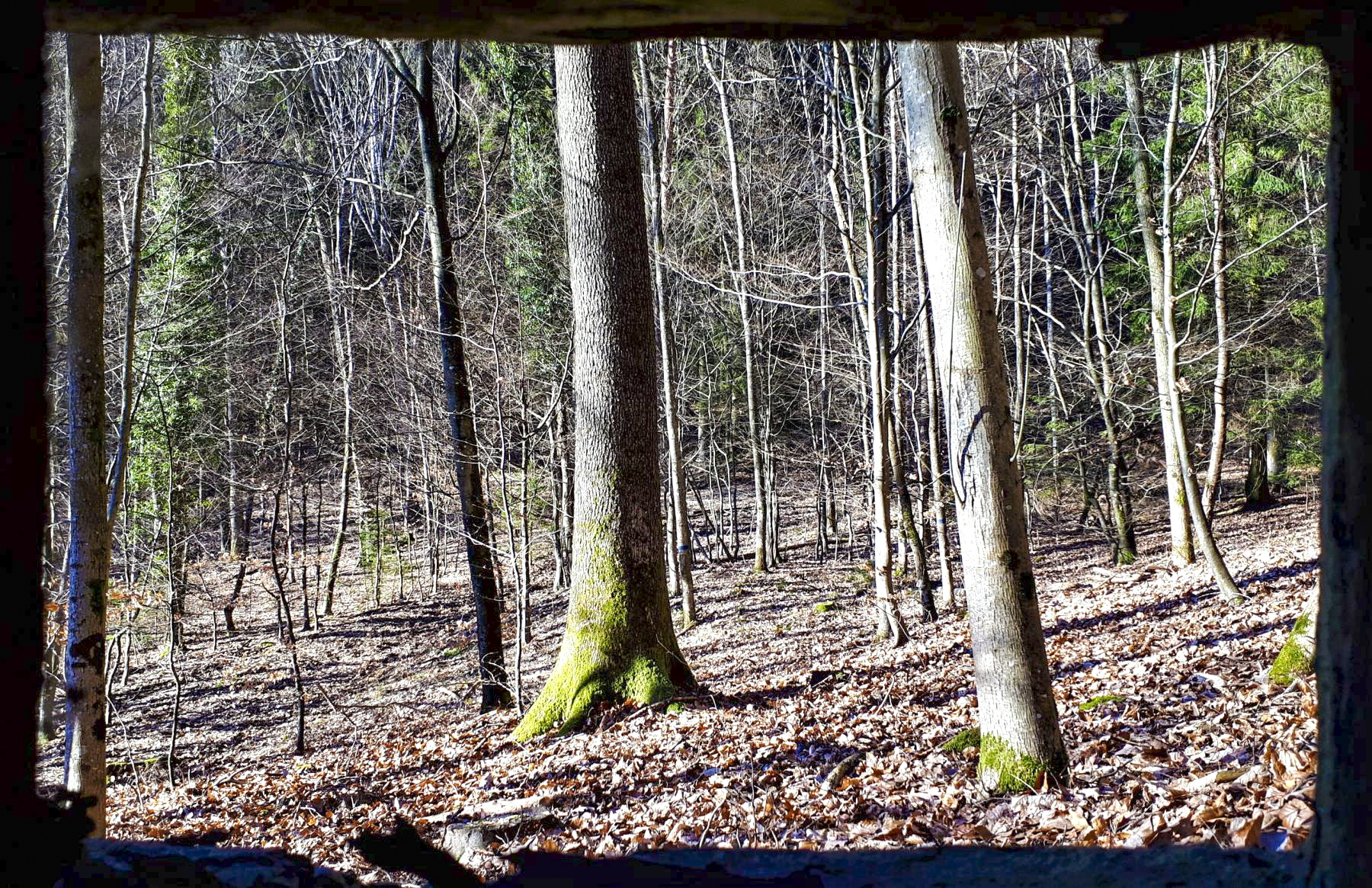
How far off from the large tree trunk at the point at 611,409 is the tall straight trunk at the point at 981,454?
3.71 m

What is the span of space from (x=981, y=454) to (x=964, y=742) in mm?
1895

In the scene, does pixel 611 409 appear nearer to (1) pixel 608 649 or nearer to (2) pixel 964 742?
(1) pixel 608 649

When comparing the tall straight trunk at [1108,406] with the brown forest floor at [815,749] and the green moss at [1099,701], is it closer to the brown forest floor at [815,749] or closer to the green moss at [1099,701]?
the brown forest floor at [815,749]

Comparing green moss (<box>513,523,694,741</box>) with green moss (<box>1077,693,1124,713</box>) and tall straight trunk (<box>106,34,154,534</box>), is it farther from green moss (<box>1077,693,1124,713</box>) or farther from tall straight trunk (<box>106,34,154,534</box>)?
tall straight trunk (<box>106,34,154,534</box>)

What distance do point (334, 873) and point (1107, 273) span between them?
70.4ft

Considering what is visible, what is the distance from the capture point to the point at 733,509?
2458 cm

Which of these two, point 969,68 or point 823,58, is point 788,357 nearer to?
point 969,68

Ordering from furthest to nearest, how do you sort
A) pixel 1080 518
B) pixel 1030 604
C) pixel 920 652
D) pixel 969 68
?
pixel 1080 518, pixel 969 68, pixel 920 652, pixel 1030 604

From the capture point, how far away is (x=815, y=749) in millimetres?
6027

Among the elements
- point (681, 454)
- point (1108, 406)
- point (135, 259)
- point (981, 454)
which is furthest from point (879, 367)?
point (1108, 406)

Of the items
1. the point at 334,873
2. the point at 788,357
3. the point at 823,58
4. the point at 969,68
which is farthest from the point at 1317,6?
the point at 788,357

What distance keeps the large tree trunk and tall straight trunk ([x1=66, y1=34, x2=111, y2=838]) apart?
3.19m

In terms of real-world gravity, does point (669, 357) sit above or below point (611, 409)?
above

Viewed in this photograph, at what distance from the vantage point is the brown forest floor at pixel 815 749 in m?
4.16
